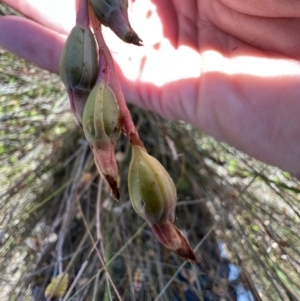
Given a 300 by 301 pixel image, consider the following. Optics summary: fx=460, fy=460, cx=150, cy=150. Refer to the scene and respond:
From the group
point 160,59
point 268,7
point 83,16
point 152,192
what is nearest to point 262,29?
point 268,7

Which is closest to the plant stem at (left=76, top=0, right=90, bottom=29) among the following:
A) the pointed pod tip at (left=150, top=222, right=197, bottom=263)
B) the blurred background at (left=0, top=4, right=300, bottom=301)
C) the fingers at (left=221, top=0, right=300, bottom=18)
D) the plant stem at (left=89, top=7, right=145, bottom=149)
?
the plant stem at (left=89, top=7, right=145, bottom=149)

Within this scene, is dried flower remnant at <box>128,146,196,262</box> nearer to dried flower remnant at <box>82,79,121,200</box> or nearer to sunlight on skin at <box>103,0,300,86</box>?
dried flower remnant at <box>82,79,121,200</box>

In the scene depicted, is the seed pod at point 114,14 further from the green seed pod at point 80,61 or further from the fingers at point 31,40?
the fingers at point 31,40

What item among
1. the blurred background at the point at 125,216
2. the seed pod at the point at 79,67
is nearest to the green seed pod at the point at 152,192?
the seed pod at the point at 79,67

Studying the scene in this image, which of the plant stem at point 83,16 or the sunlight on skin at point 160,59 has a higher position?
the plant stem at point 83,16

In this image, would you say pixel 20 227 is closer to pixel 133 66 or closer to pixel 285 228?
pixel 133 66

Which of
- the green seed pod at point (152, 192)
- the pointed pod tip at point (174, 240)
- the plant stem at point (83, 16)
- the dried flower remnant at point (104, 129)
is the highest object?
the plant stem at point (83, 16)

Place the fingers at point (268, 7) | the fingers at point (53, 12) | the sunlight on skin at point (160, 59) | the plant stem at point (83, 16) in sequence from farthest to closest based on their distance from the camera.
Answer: the fingers at point (53, 12)
the sunlight on skin at point (160, 59)
the fingers at point (268, 7)
the plant stem at point (83, 16)
